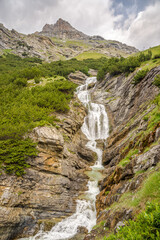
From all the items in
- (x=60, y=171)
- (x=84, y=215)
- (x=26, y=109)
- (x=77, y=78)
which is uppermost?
(x=77, y=78)

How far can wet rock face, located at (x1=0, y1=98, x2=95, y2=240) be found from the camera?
1191 centimetres

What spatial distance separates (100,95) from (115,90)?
5.62 metres

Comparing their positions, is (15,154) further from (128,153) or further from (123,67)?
(123,67)

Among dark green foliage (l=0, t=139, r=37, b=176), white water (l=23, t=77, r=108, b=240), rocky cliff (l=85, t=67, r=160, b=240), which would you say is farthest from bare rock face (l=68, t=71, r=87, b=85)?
dark green foliage (l=0, t=139, r=37, b=176)

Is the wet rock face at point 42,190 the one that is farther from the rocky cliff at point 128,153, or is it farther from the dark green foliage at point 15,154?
the rocky cliff at point 128,153

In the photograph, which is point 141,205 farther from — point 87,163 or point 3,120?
point 87,163

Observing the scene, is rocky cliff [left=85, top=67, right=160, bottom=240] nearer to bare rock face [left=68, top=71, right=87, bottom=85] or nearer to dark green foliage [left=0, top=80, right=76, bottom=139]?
dark green foliage [left=0, top=80, right=76, bottom=139]

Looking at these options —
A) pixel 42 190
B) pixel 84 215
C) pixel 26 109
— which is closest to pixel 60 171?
pixel 42 190

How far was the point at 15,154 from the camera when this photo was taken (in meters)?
14.6

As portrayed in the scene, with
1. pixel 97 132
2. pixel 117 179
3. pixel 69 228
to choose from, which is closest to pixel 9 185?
pixel 69 228

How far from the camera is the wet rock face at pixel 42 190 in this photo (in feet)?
39.1

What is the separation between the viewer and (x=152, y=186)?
5.73 metres

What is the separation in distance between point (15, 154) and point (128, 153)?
12.5m

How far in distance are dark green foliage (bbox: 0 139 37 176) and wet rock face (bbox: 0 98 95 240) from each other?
2.28 feet
